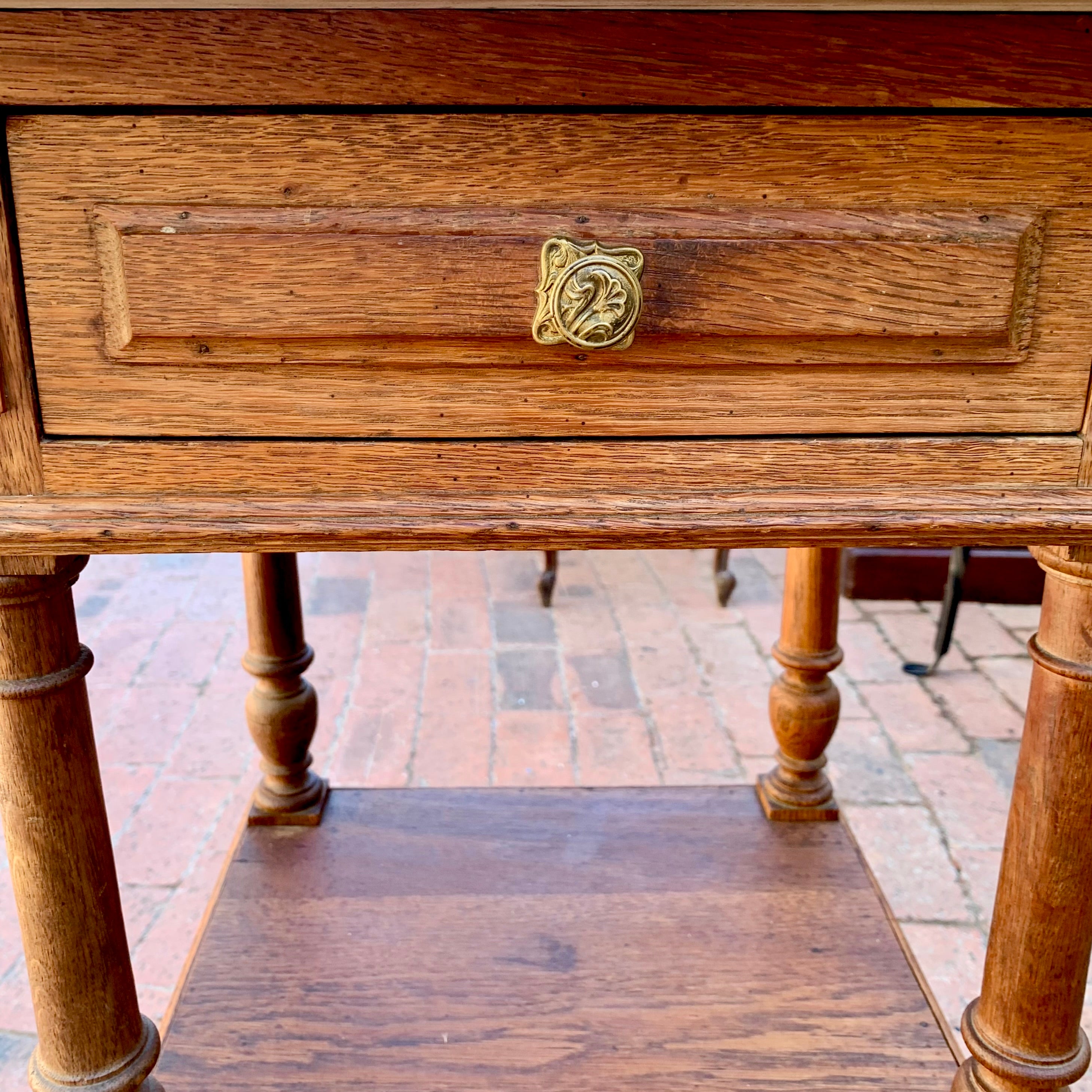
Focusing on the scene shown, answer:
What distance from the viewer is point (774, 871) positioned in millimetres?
1313

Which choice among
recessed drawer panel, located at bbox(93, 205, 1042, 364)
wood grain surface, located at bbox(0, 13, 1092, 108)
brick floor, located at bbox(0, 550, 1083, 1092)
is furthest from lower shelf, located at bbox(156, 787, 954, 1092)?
wood grain surface, located at bbox(0, 13, 1092, 108)

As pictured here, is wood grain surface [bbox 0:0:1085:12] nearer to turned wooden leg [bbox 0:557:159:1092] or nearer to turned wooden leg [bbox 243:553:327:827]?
turned wooden leg [bbox 0:557:159:1092]

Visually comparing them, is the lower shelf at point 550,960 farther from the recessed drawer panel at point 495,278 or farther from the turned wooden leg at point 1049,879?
the recessed drawer panel at point 495,278

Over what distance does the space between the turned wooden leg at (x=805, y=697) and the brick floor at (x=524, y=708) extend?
40cm

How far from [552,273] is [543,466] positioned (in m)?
0.12

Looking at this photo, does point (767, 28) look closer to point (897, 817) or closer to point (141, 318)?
point (141, 318)

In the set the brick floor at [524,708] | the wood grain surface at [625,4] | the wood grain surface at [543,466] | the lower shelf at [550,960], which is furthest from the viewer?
the brick floor at [524,708]

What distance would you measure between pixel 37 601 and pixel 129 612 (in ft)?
7.11

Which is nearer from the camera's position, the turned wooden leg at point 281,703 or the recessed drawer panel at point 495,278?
the recessed drawer panel at point 495,278

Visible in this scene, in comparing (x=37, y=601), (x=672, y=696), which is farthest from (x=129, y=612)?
(x=37, y=601)

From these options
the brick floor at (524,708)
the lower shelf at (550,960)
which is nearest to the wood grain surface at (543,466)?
the lower shelf at (550,960)

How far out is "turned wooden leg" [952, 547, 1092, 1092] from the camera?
29.8 inches

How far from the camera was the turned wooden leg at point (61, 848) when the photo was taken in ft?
2.44

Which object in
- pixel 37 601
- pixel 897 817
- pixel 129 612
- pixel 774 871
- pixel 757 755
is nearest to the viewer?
pixel 37 601
